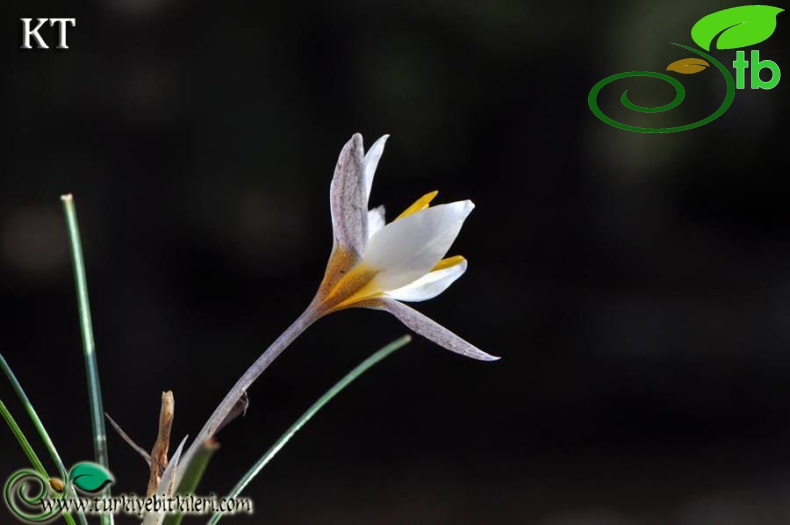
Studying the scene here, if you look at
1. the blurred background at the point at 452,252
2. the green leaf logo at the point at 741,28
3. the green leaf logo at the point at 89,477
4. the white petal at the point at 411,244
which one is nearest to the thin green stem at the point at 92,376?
the green leaf logo at the point at 89,477

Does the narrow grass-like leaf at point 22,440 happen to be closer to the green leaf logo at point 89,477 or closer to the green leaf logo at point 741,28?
the green leaf logo at point 89,477

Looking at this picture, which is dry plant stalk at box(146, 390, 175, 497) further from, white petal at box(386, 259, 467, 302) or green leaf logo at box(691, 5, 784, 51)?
green leaf logo at box(691, 5, 784, 51)

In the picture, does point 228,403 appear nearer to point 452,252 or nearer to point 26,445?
point 26,445

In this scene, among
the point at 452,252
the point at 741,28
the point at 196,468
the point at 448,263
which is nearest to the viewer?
the point at 196,468

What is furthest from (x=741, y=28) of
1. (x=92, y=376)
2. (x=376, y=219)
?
(x=92, y=376)

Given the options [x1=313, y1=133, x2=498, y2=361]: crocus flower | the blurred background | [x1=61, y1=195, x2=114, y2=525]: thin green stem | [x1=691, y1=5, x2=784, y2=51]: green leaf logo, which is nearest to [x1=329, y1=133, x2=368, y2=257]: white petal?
[x1=313, y1=133, x2=498, y2=361]: crocus flower
